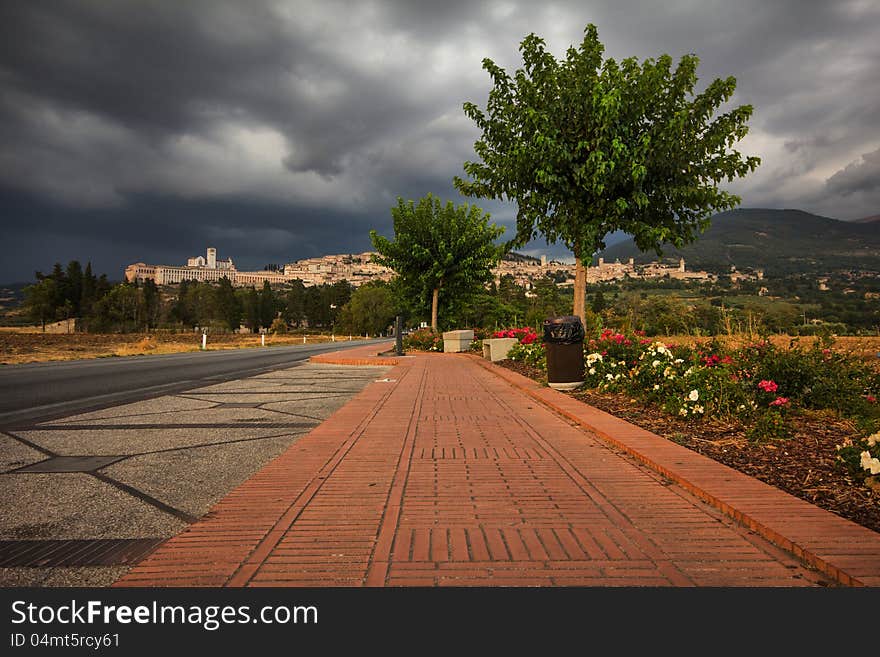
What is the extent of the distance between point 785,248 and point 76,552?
169 m

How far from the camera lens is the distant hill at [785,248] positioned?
311 feet

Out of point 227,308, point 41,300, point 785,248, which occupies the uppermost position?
point 785,248

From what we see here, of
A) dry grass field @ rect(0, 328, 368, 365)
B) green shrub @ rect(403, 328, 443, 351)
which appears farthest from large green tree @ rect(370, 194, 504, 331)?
dry grass field @ rect(0, 328, 368, 365)

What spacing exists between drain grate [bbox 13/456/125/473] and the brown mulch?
5233mm

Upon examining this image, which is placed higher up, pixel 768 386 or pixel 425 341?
pixel 768 386

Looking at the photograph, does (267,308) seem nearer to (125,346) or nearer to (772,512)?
(125,346)

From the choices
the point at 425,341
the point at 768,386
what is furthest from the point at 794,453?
the point at 425,341

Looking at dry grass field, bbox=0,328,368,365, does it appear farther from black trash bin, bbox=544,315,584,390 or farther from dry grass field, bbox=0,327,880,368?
black trash bin, bbox=544,315,584,390

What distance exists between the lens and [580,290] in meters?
11.4

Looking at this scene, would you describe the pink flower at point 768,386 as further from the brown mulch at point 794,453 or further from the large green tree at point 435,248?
the large green tree at point 435,248

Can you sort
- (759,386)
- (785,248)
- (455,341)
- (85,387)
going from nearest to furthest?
(759,386) → (85,387) → (455,341) → (785,248)
